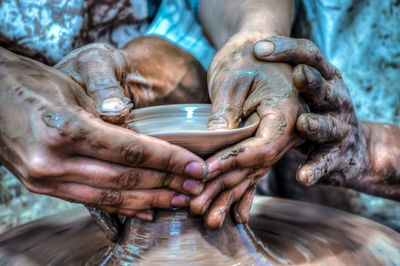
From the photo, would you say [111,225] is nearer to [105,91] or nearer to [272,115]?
[105,91]

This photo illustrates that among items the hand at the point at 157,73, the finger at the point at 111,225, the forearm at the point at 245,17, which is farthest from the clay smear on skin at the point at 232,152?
the hand at the point at 157,73

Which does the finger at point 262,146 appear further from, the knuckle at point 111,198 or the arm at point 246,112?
the knuckle at point 111,198

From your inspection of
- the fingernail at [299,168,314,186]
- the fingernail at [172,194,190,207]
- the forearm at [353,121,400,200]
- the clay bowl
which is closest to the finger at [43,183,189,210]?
the fingernail at [172,194,190,207]

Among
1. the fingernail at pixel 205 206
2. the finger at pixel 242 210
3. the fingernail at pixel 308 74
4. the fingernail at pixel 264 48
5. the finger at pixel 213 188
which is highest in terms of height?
the fingernail at pixel 264 48

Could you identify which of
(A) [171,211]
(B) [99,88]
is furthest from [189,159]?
(B) [99,88]

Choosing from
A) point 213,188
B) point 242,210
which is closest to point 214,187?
point 213,188

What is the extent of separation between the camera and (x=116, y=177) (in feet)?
2.52

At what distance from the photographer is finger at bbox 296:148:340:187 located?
3.27 feet

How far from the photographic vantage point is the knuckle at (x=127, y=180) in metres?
0.77

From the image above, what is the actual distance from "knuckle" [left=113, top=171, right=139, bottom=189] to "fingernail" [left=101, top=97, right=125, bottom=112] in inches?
6.1

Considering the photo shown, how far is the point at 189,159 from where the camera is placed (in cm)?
76

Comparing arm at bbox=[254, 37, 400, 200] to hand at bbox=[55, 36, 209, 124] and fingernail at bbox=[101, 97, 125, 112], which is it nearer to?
fingernail at bbox=[101, 97, 125, 112]

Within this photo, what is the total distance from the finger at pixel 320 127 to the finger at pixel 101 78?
15.0 inches

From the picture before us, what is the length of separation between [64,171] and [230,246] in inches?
14.3
